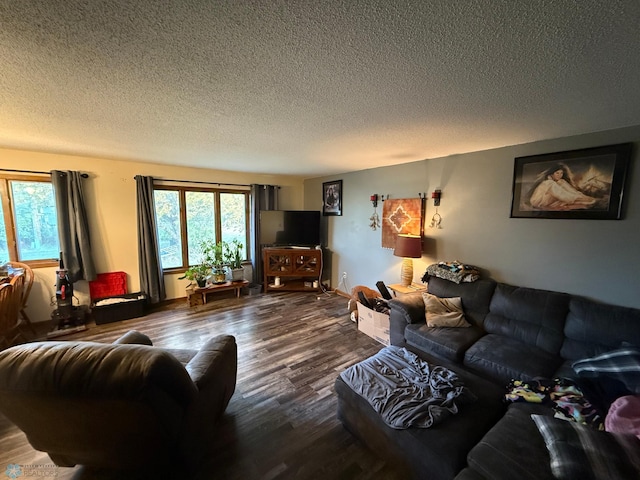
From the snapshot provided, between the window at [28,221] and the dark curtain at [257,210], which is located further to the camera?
the dark curtain at [257,210]

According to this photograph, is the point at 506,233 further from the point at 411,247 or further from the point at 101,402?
the point at 101,402

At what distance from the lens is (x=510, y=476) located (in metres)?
1.08

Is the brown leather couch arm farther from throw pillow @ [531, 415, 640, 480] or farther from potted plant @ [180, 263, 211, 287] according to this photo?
potted plant @ [180, 263, 211, 287]

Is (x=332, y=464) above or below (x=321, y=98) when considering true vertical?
below

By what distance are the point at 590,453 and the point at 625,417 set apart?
0.41 metres

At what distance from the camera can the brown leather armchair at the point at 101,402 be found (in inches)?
38.6

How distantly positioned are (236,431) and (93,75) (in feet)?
7.69

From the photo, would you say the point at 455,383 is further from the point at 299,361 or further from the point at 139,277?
the point at 139,277

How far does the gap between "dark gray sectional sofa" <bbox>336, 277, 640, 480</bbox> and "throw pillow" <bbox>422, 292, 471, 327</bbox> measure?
7 cm

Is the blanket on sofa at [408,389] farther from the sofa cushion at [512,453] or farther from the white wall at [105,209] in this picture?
the white wall at [105,209]

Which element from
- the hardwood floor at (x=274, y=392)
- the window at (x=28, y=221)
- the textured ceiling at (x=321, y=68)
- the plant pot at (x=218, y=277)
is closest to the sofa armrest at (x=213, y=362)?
the hardwood floor at (x=274, y=392)

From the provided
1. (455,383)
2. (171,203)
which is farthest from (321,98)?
(171,203)

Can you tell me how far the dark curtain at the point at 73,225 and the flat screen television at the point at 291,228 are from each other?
2.52 m

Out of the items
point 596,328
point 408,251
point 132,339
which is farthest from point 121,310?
point 596,328
